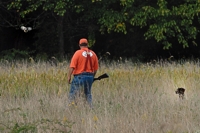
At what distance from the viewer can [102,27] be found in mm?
25094

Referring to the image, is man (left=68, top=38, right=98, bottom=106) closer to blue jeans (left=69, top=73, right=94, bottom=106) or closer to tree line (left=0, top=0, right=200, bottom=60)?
blue jeans (left=69, top=73, right=94, bottom=106)

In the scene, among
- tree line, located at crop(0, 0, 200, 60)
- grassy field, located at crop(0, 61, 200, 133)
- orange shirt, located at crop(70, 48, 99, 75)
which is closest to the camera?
grassy field, located at crop(0, 61, 200, 133)

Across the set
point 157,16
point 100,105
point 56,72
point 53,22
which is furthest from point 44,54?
point 100,105

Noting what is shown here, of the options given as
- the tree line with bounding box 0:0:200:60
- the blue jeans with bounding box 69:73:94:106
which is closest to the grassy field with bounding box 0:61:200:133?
the blue jeans with bounding box 69:73:94:106

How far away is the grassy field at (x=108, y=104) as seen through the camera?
9836mm

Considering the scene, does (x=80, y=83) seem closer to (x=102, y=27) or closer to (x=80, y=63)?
(x=80, y=63)

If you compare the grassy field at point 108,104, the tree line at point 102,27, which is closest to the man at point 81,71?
the grassy field at point 108,104

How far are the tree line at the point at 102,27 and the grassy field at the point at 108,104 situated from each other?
21.7 feet

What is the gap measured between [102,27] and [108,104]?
13.1 m

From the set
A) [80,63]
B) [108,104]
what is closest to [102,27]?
[108,104]

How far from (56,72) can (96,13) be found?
9427mm

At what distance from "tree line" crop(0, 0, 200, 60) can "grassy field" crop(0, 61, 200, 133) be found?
260 inches

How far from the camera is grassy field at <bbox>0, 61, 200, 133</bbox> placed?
984 cm

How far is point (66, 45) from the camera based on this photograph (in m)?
28.8
